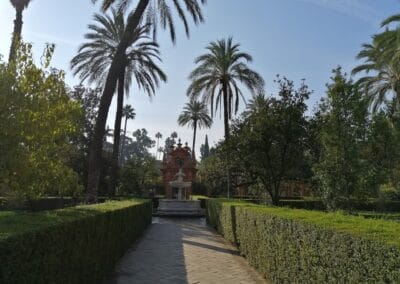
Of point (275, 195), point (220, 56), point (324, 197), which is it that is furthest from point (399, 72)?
point (275, 195)

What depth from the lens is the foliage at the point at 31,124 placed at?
7535 millimetres

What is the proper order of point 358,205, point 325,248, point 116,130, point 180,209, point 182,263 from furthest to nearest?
point 116,130 < point 180,209 < point 358,205 < point 182,263 < point 325,248

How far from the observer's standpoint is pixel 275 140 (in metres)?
17.8

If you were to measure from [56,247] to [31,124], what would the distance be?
408 centimetres

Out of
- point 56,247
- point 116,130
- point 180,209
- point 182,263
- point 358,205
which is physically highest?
point 116,130

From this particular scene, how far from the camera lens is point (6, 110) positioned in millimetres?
7570

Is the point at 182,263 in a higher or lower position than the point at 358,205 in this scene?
lower

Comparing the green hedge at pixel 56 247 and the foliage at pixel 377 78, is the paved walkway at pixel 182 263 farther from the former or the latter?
the foliage at pixel 377 78

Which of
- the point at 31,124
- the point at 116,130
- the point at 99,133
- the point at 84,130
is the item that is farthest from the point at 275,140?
the point at 84,130

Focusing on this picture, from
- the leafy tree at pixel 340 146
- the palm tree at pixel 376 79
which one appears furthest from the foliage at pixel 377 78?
the leafy tree at pixel 340 146

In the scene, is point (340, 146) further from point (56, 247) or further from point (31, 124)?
point (56, 247)

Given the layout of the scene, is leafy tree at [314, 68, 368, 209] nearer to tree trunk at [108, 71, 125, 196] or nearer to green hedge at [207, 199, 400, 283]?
green hedge at [207, 199, 400, 283]

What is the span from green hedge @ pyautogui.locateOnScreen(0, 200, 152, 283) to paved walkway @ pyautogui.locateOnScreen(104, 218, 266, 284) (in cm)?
75

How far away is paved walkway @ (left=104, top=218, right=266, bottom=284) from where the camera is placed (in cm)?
878
